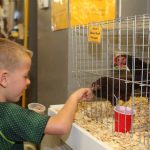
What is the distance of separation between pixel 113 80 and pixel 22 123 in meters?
0.37

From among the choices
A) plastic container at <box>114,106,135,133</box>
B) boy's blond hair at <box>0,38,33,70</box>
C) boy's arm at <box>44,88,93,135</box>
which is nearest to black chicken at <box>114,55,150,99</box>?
plastic container at <box>114,106,135,133</box>

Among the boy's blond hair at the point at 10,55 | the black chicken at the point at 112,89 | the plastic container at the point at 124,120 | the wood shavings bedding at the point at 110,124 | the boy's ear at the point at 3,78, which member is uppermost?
the boy's blond hair at the point at 10,55

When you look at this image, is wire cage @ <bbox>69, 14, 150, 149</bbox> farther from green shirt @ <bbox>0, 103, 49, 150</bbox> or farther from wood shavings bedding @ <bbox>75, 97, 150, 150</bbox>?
green shirt @ <bbox>0, 103, 49, 150</bbox>

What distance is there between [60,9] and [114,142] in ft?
3.05

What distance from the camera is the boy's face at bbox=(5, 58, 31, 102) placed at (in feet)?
3.33

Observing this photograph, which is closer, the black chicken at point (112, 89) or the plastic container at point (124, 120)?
the plastic container at point (124, 120)

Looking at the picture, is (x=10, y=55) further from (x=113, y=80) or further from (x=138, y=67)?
(x=138, y=67)

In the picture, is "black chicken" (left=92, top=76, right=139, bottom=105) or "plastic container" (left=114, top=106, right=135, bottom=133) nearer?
"plastic container" (left=114, top=106, right=135, bottom=133)

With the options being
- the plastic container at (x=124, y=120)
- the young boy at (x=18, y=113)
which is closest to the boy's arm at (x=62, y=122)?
the young boy at (x=18, y=113)

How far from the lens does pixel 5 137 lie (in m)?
0.96

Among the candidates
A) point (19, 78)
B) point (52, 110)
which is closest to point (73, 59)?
point (52, 110)

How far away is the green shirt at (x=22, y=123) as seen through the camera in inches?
36.4

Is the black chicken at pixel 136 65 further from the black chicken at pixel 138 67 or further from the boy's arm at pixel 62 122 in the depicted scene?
the boy's arm at pixel 62 122

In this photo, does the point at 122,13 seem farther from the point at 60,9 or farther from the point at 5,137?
the point at 5,137
